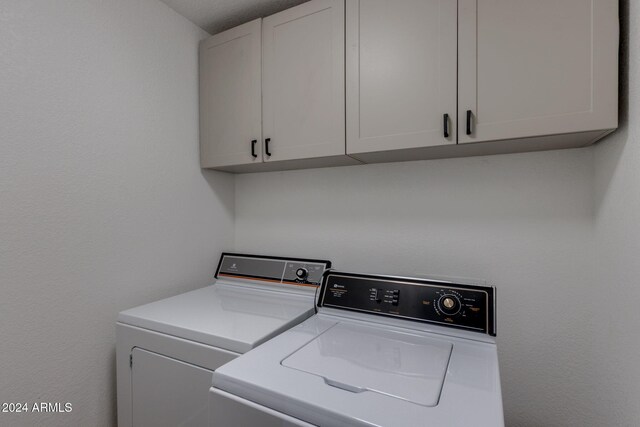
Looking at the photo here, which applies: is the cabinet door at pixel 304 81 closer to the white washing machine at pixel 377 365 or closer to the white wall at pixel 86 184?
the white wall at pixel 86 184

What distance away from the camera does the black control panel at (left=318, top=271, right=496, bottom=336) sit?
1.06m

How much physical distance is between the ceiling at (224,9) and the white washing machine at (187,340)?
1355mm

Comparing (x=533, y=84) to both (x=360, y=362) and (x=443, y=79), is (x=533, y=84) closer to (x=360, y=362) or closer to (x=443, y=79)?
(x=443, y=79)

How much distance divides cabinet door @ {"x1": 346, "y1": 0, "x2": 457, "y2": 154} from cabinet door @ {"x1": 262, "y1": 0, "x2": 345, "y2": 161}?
58mm

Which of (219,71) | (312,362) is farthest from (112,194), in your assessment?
(312,362)

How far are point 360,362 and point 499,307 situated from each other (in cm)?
85

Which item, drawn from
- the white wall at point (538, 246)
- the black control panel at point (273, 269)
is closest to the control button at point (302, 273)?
the black control panel at point (273, 269)

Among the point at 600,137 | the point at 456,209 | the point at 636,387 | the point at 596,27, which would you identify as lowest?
the point at 636,387

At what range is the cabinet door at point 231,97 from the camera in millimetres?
1566

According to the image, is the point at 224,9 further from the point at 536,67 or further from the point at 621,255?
the point at 621,255

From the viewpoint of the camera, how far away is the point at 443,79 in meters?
1.15

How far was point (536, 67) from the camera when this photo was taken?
3.38 ft

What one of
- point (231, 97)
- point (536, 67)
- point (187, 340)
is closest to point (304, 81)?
point (231, 97)

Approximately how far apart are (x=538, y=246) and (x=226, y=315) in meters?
1.35
